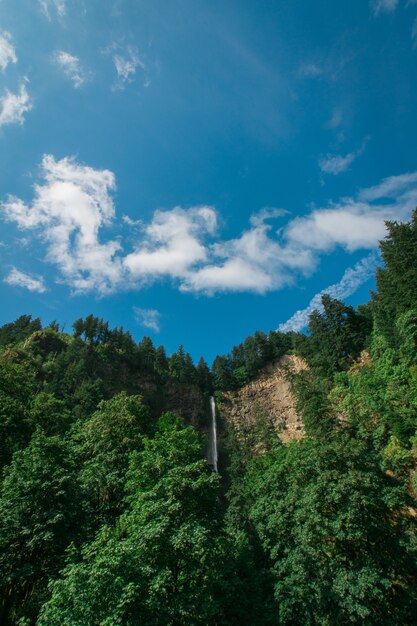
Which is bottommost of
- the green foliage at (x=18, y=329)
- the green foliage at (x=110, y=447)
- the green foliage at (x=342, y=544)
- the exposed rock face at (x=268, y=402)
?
the green foliage at (x=342, y=544)

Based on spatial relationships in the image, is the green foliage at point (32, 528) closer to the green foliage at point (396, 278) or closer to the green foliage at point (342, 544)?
the green foliage at point (342, 544)

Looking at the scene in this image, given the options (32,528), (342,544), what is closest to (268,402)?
(342,544)

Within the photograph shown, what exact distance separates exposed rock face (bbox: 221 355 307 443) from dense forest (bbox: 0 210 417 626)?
21573mm

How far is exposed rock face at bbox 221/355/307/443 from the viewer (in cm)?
5756

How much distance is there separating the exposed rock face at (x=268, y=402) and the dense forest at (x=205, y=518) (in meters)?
21.6

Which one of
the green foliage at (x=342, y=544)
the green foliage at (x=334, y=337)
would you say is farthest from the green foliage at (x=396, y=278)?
the green foliage at (x=342, y=544)

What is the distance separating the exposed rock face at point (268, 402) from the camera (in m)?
57.6

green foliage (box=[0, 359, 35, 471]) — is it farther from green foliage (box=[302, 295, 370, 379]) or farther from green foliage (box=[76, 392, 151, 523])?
green foliage (box=[302, 295, 370, 379])

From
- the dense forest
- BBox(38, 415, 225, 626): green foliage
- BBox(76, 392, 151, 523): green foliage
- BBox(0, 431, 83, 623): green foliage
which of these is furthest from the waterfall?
BBox(0, 431, 83, 623): green foliage

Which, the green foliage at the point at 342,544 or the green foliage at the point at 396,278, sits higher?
the green foliage at the point at 396,278

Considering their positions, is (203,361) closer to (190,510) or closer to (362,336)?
(362,336)

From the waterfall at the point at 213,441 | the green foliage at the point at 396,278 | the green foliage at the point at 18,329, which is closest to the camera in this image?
the green foliage at the point at 396,278

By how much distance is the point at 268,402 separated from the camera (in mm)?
66500

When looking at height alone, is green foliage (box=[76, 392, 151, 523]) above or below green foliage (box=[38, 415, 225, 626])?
above
